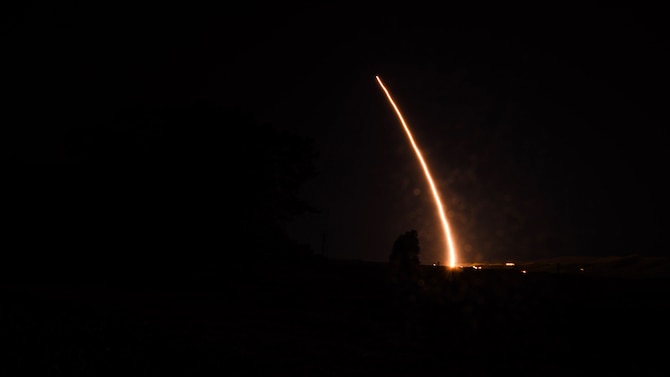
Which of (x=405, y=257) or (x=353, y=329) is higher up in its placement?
(x=405, y=257)

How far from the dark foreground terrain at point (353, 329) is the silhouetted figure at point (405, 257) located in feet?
4.19

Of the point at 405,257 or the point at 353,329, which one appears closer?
the point at 353,329

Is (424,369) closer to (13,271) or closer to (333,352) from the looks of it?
(333,352)

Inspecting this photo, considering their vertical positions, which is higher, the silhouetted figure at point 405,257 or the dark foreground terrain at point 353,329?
the silhouetted figure at point 405,257

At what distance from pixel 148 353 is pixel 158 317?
3692 millimetres

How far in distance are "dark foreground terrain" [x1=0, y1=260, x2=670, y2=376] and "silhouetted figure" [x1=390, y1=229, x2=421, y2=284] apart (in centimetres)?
128

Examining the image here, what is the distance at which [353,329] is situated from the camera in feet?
33.9

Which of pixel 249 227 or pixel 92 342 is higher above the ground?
pixel 249 227

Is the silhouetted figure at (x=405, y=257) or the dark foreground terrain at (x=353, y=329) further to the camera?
the silhouetted figure at (x=405, y=257)

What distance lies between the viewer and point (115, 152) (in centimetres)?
2361

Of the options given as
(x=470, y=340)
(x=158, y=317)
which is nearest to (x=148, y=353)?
(x=158, y=317)

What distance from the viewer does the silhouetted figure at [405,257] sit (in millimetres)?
19141

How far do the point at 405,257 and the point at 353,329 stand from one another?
380 inches

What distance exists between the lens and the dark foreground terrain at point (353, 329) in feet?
23.0
